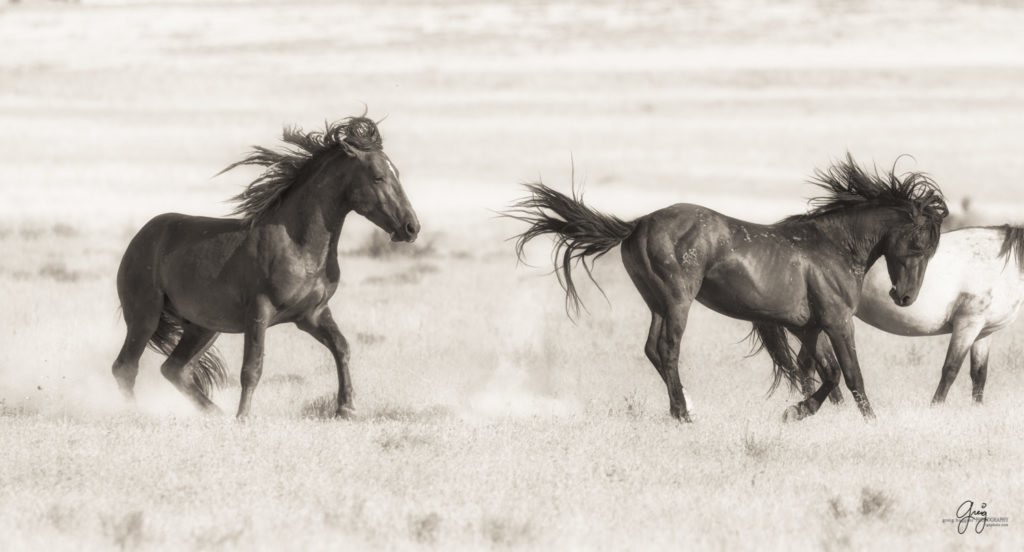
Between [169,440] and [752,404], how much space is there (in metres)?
4.32

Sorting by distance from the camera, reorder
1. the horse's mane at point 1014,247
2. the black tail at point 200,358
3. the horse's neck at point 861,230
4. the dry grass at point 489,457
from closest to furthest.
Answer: the dry grass at point 489,457, the horse's neck at point 861,230, the black tail at point 200,358, the horse's mane at point 1014,247

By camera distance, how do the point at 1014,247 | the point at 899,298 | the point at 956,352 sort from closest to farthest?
the point at 899,298 < the point at 956,352 < the point at 1014,247

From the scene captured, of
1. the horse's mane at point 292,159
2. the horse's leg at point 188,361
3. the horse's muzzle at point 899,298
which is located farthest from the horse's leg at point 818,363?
the horse's leg at point 188,361

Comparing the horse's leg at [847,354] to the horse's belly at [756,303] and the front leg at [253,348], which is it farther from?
the front leg at [253,348]

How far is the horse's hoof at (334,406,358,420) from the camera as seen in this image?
9086 millimetres

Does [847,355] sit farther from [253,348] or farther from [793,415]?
[253,348]

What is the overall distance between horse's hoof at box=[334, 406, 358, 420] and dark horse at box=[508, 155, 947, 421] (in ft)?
5.34

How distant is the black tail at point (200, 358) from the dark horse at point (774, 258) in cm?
228

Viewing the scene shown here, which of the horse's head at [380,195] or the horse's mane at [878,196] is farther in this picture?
the horse's mane at [878,196]

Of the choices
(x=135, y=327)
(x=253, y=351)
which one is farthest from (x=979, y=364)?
(x=135, y=327)

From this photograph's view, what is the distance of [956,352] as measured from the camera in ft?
33.5

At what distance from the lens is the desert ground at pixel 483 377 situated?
21.9 ft

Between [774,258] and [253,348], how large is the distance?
3.29 metres

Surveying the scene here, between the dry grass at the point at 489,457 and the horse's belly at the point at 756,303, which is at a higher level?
the horse's belly at the point at 756,303
